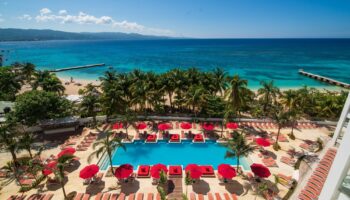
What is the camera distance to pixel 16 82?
44.5 meters

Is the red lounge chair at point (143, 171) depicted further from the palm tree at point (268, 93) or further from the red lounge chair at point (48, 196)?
the palm tree at point (268, 93)

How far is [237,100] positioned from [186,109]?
11.1 metres

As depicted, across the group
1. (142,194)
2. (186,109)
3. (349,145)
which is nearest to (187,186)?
(142,194)

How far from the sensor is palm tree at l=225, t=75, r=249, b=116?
3331 centimetres

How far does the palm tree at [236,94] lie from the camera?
33.3 m

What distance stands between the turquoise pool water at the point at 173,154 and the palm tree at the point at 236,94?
8.61 meters

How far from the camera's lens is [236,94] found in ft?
110

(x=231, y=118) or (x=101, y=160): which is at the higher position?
(x=231, y=118)

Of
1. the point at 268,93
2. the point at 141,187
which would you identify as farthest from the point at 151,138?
the point at 268,93

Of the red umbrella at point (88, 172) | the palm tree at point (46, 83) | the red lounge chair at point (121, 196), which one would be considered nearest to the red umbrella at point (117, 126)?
the red umbrella at point (88, 172)

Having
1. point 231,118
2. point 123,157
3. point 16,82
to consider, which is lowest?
point 123,157

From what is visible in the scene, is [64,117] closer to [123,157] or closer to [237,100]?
[123,157]

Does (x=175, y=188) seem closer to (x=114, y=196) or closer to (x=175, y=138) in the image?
(x=114, y=196)

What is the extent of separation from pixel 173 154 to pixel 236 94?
15.3 meters
